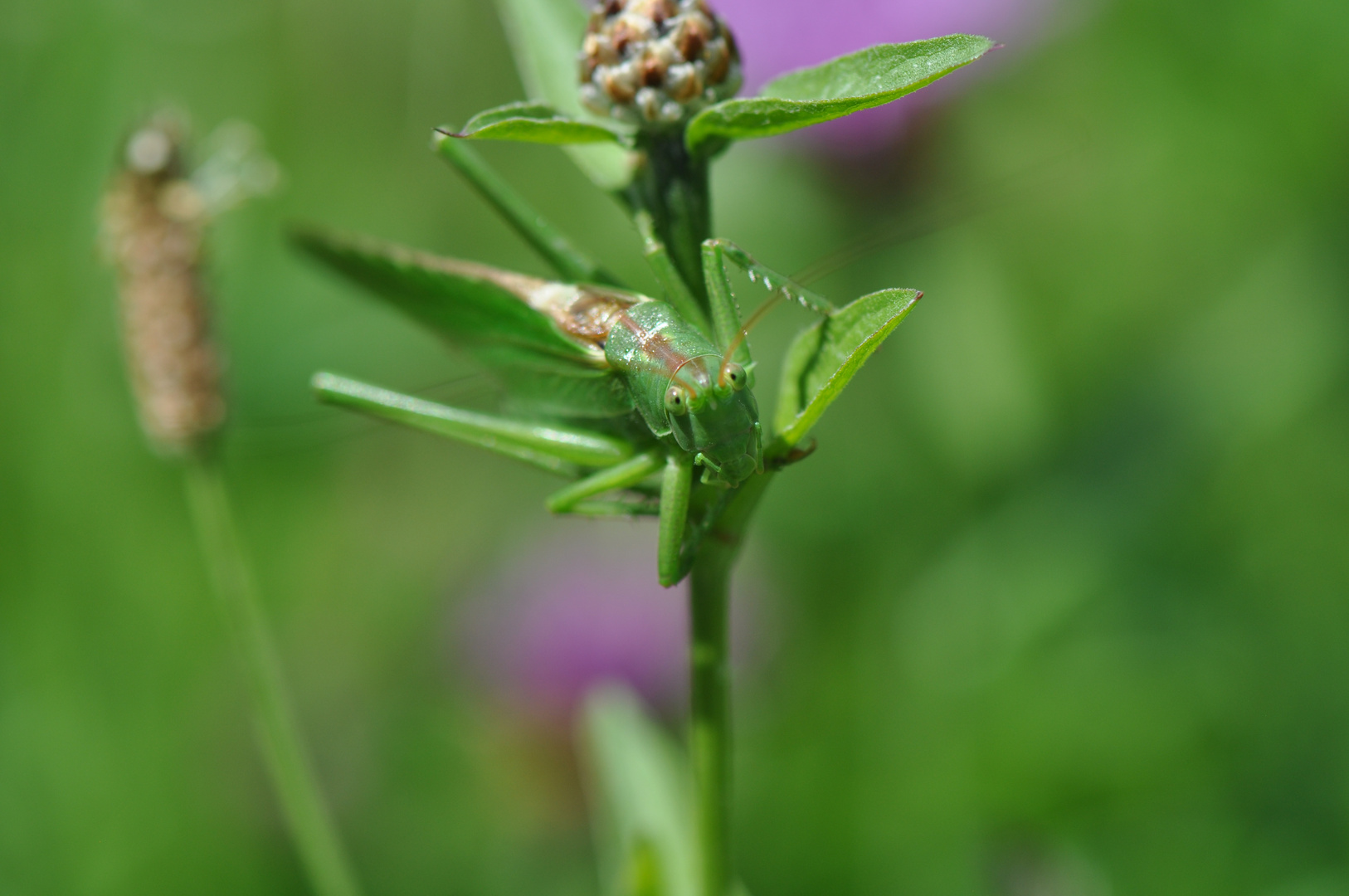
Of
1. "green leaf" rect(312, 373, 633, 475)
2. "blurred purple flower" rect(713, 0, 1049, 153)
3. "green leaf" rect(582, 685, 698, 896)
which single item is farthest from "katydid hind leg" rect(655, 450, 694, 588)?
"blurred purple flower" rect(713, 0, 1049, 153)

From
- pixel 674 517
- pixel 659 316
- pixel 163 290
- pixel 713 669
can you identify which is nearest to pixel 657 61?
pixel 659 316

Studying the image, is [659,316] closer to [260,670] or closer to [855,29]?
[260,670]

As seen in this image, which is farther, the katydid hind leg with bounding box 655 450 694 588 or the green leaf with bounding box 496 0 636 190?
the green leaf with bounding box 496 0 636 190

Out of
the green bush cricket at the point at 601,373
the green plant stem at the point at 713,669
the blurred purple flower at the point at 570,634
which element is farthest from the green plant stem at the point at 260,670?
the blurred purple flower at the point at 570,634

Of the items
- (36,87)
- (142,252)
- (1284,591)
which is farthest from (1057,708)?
(36,87)

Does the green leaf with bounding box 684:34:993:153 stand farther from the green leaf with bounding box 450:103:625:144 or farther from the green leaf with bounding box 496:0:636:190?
the green leaf with bounding box 496:0:636:190

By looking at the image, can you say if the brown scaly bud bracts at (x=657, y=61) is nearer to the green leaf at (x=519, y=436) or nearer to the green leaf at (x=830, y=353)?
the green leaf at (x=830, y=353)
